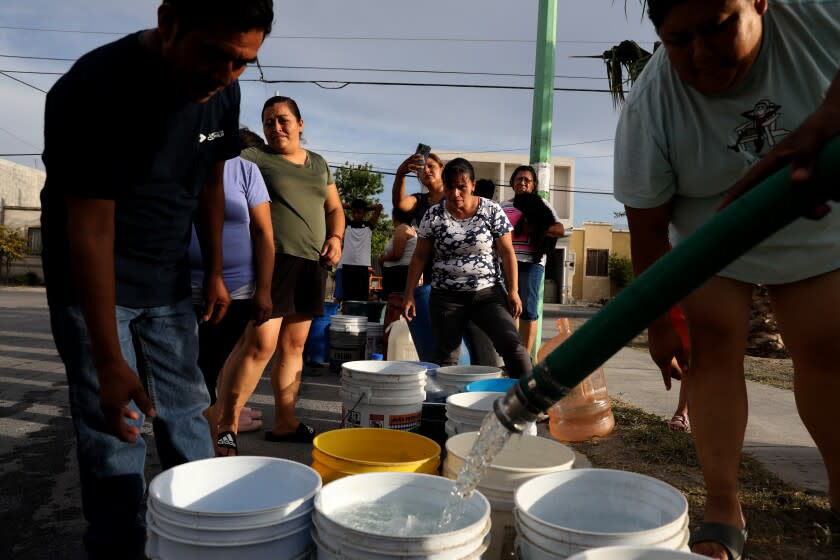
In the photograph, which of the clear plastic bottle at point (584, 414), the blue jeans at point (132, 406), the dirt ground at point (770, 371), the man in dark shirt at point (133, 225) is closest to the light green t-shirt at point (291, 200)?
the man in dark shirt at point (133, 225)

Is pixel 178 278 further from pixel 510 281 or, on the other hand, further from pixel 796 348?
pixel 510 281

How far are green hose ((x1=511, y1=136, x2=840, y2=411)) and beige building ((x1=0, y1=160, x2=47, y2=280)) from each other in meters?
33.5

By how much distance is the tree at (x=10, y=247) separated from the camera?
27.6 metres

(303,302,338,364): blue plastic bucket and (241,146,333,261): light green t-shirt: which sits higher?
(241,146,333,261): light green t-shirt

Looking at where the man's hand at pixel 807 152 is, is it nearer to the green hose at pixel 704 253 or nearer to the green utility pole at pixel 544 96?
the green hose at pixel 704 253

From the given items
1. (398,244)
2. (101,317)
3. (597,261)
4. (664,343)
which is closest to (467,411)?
(664,343)

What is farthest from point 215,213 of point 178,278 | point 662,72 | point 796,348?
point 796,348

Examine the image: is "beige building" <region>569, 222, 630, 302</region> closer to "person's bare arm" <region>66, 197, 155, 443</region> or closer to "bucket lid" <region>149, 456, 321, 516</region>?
"bucket lid" <region>149, 456, 321, 516</region>

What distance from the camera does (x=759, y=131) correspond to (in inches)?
75.0

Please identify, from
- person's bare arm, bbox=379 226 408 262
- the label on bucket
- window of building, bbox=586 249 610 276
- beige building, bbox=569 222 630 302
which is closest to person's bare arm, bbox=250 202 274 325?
the label on bucket

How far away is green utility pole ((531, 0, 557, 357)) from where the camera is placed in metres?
6.98

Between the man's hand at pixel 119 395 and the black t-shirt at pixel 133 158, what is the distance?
33 cm

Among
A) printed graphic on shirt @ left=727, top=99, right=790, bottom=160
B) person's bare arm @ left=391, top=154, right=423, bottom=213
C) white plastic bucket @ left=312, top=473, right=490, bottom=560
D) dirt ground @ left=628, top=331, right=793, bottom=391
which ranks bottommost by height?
dirt ground @ left=628, top=331, right=793, bottom=391

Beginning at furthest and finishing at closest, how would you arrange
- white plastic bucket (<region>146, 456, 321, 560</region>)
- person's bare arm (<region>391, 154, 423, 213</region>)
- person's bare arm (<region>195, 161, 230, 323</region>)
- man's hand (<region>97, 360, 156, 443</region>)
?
person's bare arm (<region>391, 154, 423, 213</region>) → person's bare arm (<region>195, 161, 230, 323</region>) → man's hand (<region>97, 360, 156, 443</region>) → white plastic bucket (<region>146, 456, 321, 560</region>)
